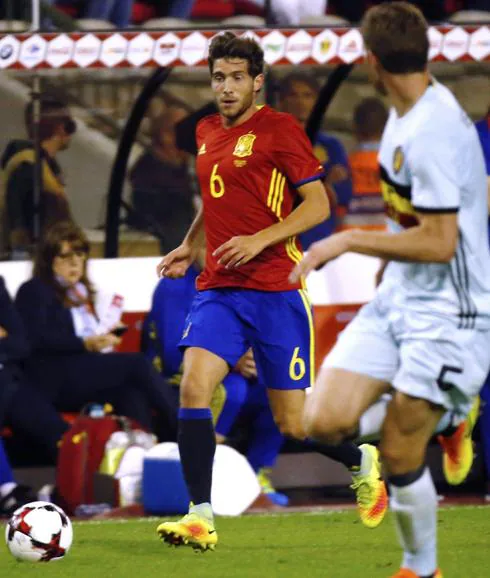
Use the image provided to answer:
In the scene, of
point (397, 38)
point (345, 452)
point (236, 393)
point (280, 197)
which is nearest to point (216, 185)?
point (280, 197)

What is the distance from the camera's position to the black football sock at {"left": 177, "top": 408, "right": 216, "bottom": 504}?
6.58m

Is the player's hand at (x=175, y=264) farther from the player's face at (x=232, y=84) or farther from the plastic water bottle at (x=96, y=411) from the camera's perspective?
the plastic water bottle at (x=96, y=411)

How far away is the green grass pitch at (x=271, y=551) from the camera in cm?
625

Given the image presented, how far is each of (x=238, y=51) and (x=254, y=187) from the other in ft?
1.81

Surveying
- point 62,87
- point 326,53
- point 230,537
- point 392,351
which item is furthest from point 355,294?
point 392,351

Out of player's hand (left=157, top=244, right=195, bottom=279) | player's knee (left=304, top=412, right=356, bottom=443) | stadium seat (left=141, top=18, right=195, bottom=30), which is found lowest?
player's knee (left=304, top=412, right=356, bottom=443)

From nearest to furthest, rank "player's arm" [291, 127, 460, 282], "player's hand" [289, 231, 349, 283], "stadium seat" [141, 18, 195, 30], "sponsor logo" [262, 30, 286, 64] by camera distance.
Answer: "player's hand" [289, 231, 349, 283]
"player's arm" [291, 127, 460, 282]
"sponsor logo" [262, 30, 286, 64]
"stadium seat" [141, 18, 195, 30]

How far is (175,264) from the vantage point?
6.91m

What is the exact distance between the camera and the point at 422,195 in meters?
4.85

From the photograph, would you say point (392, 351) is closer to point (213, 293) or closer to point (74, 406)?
point (213, 293)

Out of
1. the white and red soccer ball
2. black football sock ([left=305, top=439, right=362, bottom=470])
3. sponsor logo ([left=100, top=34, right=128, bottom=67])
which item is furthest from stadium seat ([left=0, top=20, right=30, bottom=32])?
the white and red soccer ball

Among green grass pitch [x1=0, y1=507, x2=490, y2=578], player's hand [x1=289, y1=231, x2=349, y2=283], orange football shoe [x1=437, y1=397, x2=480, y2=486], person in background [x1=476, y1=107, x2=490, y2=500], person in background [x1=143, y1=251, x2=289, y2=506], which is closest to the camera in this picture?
player's hand [x1=289, y1=231, x2=349, y2=283]

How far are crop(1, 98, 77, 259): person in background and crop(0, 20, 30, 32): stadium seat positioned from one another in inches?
16.6

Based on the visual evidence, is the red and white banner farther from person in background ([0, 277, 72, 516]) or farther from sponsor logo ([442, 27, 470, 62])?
person in background ([0, 277, 72, 516])
